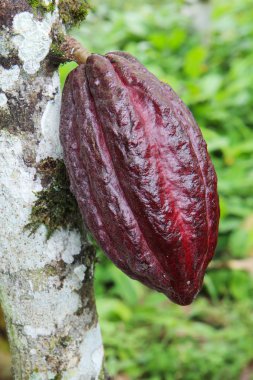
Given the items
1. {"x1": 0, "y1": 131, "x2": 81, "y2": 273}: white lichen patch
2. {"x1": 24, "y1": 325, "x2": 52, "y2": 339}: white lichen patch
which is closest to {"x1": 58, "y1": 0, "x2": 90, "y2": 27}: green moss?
{"x1": 0, "y1": 131, "x2": 81, "y2": 273}: white lichen patch

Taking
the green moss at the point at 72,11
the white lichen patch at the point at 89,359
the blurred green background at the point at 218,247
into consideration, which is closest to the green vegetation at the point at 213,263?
the blurred green background at the point at 218,247

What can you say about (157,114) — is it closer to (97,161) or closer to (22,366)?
(97,161)

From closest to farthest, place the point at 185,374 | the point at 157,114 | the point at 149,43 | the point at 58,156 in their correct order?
the point at 157,114, the point at 58,156, the point at 185,374, the point at 149,43

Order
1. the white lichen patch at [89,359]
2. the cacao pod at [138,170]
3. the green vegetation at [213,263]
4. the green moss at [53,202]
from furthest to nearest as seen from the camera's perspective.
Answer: the green vegetation at [213,263] → the white lichen patch at [89,359] → the green moss at [53,202] → the cacao pod at [138,170]

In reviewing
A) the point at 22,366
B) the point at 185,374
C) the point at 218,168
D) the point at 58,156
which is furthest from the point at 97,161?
the point at 218,168

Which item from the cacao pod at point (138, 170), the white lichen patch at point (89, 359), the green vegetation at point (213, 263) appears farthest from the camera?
the green vegetation at point (213, 263)

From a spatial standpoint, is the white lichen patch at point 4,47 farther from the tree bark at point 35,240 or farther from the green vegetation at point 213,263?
the green vegetation at point 213,263

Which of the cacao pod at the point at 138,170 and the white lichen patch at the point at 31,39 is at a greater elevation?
the white lichen patch at the point at 31,39
